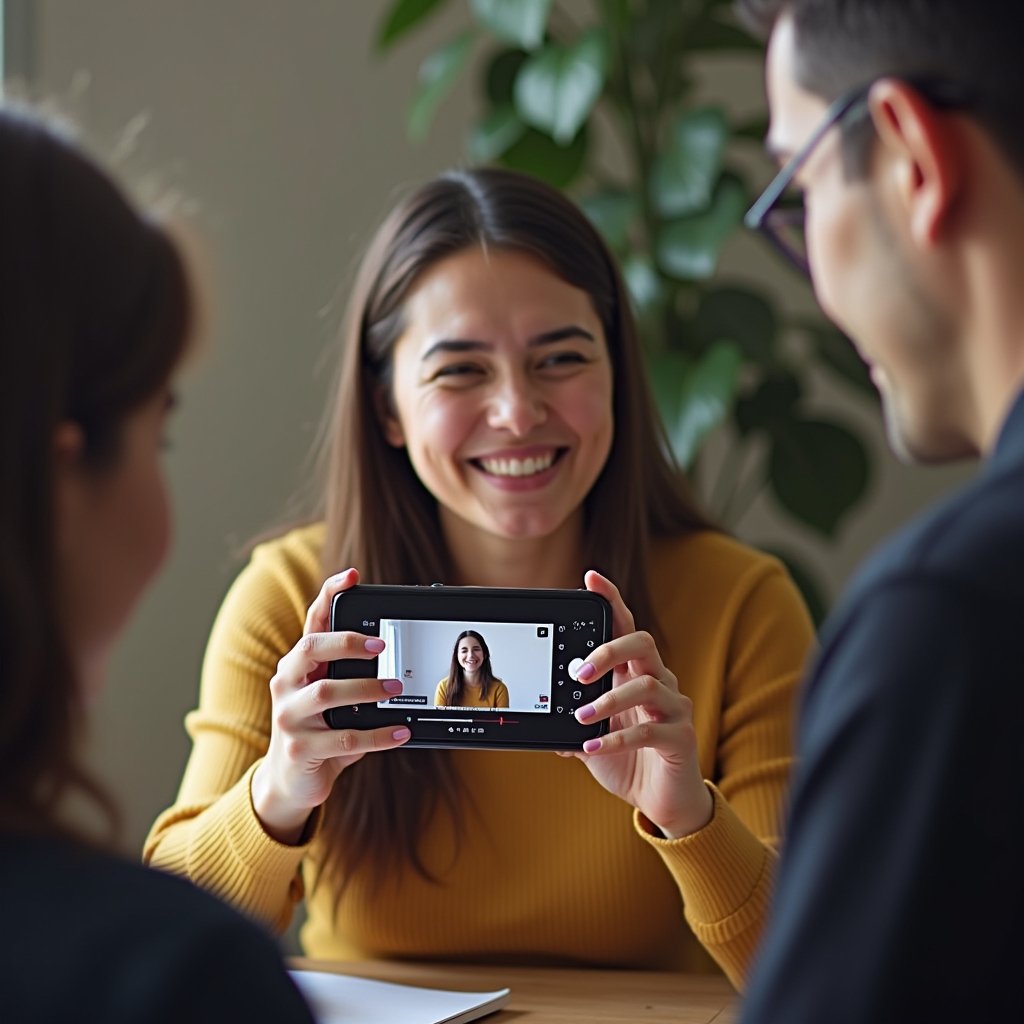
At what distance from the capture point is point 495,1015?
49.1 inches

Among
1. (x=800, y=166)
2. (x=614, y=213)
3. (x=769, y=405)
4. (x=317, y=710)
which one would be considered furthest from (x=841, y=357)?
(x=800, y=166)

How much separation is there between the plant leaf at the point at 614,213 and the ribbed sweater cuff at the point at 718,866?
1236mm

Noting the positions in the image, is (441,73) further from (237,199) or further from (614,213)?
(237,199)

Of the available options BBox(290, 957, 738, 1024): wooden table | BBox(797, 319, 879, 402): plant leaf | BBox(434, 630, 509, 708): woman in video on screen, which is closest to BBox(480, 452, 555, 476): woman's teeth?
BBox(434, 630, 509, 708): woman in video on screen

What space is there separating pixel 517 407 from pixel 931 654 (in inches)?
38.4

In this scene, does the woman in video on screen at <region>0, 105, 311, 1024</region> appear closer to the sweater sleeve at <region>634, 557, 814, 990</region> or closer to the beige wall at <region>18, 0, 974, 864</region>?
the sweater sleeve at <region>634, 557, 814, 990</region>

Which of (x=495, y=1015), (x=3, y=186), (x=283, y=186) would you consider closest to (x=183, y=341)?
(x=3, y=186)

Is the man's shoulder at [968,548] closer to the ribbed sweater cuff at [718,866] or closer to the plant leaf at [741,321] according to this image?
the ribbed sweater cuff at [718,866]

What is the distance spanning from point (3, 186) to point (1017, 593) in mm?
478

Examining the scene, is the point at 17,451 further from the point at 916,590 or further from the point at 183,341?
the point at 916,590

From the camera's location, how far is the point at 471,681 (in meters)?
1.28

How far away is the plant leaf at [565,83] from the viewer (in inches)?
88.0

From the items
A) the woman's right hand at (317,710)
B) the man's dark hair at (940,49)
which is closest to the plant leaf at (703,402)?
the woman's right hand at (317,710)

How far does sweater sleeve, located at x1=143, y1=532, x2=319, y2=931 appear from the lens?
139cm
